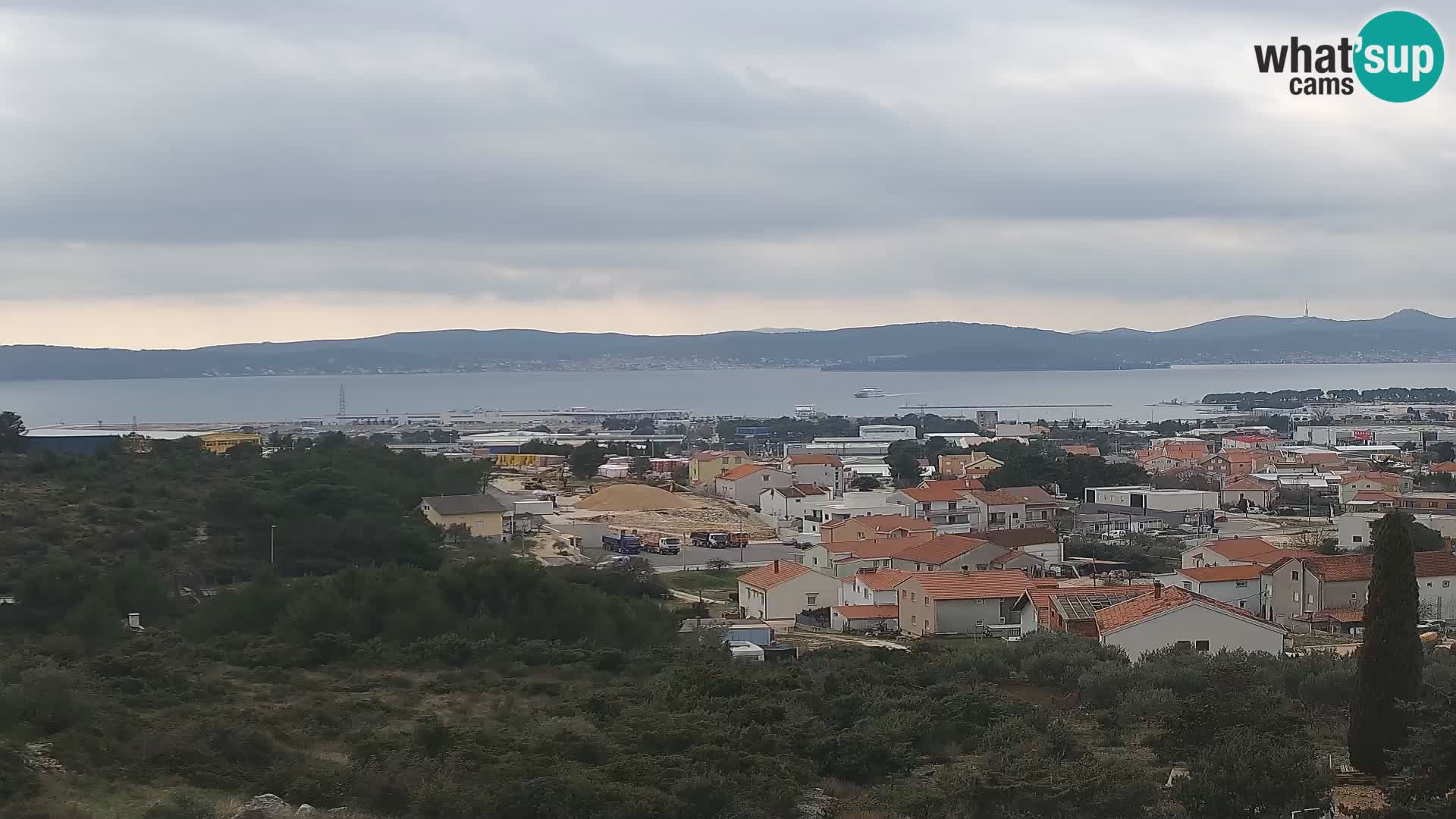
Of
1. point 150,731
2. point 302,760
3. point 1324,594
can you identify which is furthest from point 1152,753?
point 1324,594

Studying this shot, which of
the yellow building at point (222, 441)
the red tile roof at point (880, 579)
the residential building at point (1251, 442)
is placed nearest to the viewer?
the red tile roof at point (880, 579)

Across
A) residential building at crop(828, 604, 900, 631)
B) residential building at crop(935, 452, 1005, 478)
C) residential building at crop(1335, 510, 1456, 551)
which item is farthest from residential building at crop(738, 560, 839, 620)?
residential building at crop(935, 452, 1005, 478)

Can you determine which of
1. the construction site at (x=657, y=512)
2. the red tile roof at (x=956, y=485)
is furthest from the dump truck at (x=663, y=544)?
the red tile roof at (x=956, y=485)

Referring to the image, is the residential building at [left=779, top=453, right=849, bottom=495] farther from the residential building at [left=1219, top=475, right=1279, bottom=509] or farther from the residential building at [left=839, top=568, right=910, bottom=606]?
the residential building at [left=839, top=568, right=910, bottom=606]

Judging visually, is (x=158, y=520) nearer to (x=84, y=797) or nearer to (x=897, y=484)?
(x=84, y=797)

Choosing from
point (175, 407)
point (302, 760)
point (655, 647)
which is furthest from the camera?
point (175, 407)

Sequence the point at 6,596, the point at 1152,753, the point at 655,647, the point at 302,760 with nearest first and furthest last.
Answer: the point at 302,760 < the point at 1152,753 < the point at 655,647 < the point at 6,596

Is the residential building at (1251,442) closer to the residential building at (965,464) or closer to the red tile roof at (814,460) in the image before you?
the residential building at (965,464)
